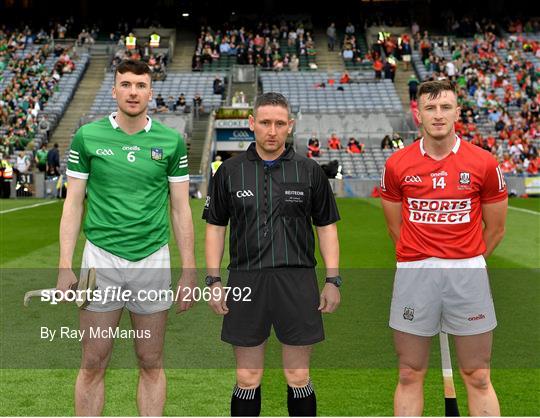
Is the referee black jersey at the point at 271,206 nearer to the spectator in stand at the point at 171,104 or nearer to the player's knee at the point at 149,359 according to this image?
the player's knee at the point at 149,359

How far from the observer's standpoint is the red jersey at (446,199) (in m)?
4.68

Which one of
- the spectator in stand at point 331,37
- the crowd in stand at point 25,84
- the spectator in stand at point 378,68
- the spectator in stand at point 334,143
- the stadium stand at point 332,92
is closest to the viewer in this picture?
the spectator in stand at point 334,143

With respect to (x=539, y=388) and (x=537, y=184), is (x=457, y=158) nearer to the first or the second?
(x=539, y=388)

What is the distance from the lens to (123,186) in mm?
4742

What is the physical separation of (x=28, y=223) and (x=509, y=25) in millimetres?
38799

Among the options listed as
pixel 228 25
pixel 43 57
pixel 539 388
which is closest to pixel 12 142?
pixel 43 57

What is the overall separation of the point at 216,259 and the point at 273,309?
17.8 inches

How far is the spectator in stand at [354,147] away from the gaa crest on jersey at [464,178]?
29.0 metres

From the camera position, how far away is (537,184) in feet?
94.3

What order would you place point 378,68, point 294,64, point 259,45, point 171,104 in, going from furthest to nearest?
point 259,45
point 294,64
point 378,68
point 171,104

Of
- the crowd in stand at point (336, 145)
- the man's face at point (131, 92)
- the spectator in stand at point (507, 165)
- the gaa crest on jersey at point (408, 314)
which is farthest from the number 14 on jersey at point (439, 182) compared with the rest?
the crowd in stand at point (336, 145)

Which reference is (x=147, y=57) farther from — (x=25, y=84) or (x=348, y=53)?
(x=348, y=53)

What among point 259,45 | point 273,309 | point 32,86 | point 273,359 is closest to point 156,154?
point 273,309

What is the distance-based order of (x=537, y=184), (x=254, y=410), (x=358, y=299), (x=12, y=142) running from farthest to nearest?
1. (x=12, y=142)
2. (x=537, y=184)
3. (x=358, y=299)
4. (x=254, y=410)
